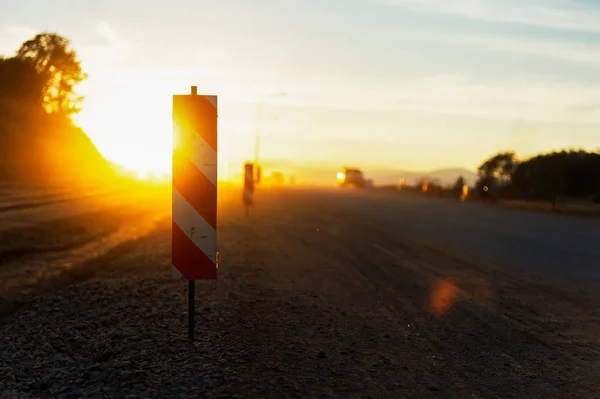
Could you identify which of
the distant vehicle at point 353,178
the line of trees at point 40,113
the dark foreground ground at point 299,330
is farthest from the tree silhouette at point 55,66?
the dark foreground ground at point 299,330

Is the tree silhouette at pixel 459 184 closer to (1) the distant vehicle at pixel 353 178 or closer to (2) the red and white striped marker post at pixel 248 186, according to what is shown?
(1) the distant vehicle at pixel 353 178

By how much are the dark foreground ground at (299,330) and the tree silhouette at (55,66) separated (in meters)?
54.2

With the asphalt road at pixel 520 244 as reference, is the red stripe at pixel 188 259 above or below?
above

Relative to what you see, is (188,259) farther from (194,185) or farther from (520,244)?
(520,244)

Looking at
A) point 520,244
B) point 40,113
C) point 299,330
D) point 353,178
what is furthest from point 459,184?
point 299,330

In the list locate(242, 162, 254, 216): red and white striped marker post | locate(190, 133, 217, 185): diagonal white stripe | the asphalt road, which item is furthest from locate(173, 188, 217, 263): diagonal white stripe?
locate(242, 162, 254, 216): red and white striped marker post

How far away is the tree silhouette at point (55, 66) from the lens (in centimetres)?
6053

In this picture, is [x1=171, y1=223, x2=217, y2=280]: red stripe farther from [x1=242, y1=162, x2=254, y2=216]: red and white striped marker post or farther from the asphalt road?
[x1=242, y1=162, x2=254, y2=216]: red and white striped marker post

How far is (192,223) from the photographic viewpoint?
5.75 meters

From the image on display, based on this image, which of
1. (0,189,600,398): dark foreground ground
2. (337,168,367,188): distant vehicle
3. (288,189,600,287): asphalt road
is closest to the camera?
(0,189,600,398): dark foreground ground

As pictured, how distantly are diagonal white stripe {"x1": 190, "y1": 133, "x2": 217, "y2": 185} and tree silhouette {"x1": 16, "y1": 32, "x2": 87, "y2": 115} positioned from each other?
58440 millimetres

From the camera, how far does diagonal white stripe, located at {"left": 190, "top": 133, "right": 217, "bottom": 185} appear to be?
5.69 meters

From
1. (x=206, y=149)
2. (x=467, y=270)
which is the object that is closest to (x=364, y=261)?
(x=467, y=270)

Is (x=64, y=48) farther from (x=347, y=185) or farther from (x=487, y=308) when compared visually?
(x=487, y=308)
